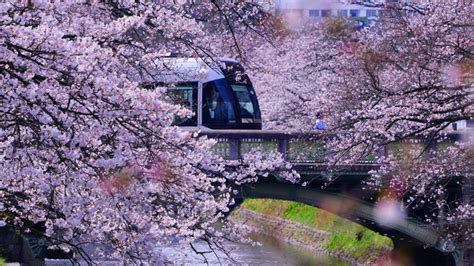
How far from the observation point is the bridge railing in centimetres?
1791

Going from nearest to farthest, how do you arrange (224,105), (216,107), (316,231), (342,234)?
(216,107) → (224,105) → (342,234) → (316,231)

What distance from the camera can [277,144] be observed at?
722 inches

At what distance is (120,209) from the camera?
265 inches

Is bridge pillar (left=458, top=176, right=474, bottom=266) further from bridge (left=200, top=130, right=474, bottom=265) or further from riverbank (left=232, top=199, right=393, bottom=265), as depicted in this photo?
riverbank (left=232, top=199, right=393, bottom=265)

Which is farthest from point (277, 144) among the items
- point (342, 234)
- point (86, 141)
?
point (86, 141)

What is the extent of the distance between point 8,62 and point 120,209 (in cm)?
172

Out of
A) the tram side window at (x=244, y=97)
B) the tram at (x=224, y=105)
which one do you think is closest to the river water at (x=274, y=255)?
the tram at (x=224, y=105)

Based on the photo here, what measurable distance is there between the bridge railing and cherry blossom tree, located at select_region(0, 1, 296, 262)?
986 cm

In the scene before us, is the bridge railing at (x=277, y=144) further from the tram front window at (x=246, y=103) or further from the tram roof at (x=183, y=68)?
the tram front window at (x=246, y=103)

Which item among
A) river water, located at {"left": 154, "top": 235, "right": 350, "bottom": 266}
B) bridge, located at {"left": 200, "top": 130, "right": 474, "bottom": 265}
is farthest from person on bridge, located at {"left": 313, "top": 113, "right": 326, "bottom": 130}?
river water, located at {"left": 154, "top": 235, "right": 350, "bottom": 266}

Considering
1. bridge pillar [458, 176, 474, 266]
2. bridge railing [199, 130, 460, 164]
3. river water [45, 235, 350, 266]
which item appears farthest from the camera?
river water [45, 235, 350, 266]

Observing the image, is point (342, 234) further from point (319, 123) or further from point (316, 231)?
point (319, 123)

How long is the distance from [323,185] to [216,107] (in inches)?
222

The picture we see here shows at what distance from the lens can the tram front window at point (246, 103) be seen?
990 inches
